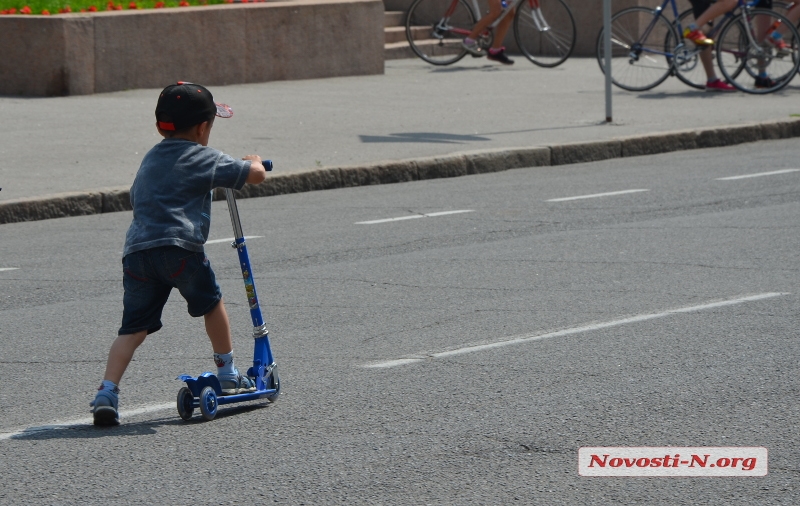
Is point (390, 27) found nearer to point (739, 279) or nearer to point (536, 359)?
point (739, 279)

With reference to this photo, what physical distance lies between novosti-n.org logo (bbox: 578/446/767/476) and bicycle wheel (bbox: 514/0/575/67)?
15924 mm

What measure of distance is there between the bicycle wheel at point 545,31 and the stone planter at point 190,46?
8.88ft

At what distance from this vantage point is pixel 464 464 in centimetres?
455

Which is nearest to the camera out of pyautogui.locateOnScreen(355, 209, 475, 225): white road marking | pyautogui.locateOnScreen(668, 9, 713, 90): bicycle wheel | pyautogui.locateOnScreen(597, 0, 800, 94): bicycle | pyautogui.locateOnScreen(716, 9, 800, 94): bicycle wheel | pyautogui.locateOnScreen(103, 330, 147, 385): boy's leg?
pyautogui.locateOnScreen(103, 330, 147, 385): boy's leg

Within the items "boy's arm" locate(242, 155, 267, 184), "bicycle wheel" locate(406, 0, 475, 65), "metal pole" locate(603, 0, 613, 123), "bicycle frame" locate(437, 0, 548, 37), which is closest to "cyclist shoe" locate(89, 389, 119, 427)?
"boy's arm" locate(242, 155, 267, 184)

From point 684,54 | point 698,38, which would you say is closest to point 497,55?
point 684,54

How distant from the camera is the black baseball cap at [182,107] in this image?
498cm

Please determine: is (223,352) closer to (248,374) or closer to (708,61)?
(248,374)

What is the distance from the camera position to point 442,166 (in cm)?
1231

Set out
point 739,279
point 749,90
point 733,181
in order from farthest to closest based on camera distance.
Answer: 1. point 749,90
2. point 733,181
3. point 739,279

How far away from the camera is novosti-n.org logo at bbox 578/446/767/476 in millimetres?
4473

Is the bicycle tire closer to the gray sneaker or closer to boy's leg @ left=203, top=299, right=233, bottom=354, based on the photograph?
the gray sneaker

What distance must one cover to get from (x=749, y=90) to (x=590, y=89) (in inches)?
80.7

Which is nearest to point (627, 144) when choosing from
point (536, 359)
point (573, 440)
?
point (536, 359)
